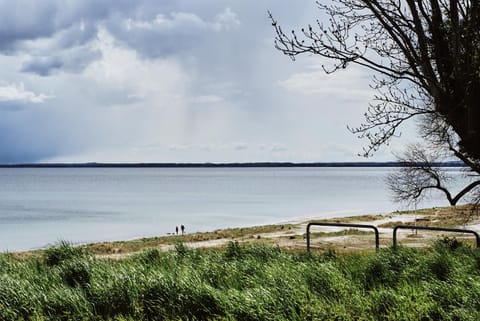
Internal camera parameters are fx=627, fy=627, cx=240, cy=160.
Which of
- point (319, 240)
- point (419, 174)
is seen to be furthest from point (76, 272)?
point (419, 174)

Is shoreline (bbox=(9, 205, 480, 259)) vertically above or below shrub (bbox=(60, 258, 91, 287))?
below

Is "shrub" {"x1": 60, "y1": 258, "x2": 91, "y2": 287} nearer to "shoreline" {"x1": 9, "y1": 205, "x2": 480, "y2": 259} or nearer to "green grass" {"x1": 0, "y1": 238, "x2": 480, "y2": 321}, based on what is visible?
"green grass" {"x1": 0, "y1": 238, "x2": 480, "y2": 321}

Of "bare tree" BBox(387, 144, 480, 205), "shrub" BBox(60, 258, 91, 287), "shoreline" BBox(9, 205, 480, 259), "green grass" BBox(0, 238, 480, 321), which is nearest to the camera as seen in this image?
"green grass" BBox(0, 238, 480, 321)

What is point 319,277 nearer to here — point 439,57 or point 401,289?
point 401,289

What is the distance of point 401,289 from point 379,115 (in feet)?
16.0

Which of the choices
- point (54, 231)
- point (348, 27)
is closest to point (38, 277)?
point (348, 27)

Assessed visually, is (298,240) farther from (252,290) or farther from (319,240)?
(252,290)

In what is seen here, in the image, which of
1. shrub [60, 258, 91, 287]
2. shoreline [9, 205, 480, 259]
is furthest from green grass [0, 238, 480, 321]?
shoreline [9, 205, 480, 259]

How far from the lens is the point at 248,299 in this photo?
6613 millimetres

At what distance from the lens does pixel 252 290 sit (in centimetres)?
708

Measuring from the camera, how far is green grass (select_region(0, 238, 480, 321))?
649cm

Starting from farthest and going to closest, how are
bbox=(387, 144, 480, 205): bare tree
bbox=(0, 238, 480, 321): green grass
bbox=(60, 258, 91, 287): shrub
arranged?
bbox=(387, 144, 480, 205): bare tree → bbox=(60, 258, 91, 287): shrub → bbox=(0, 238, 480, 321): green grass

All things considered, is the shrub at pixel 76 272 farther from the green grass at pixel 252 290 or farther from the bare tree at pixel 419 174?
the bare tree at pixel 419 174

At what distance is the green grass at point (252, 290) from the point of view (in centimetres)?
649
